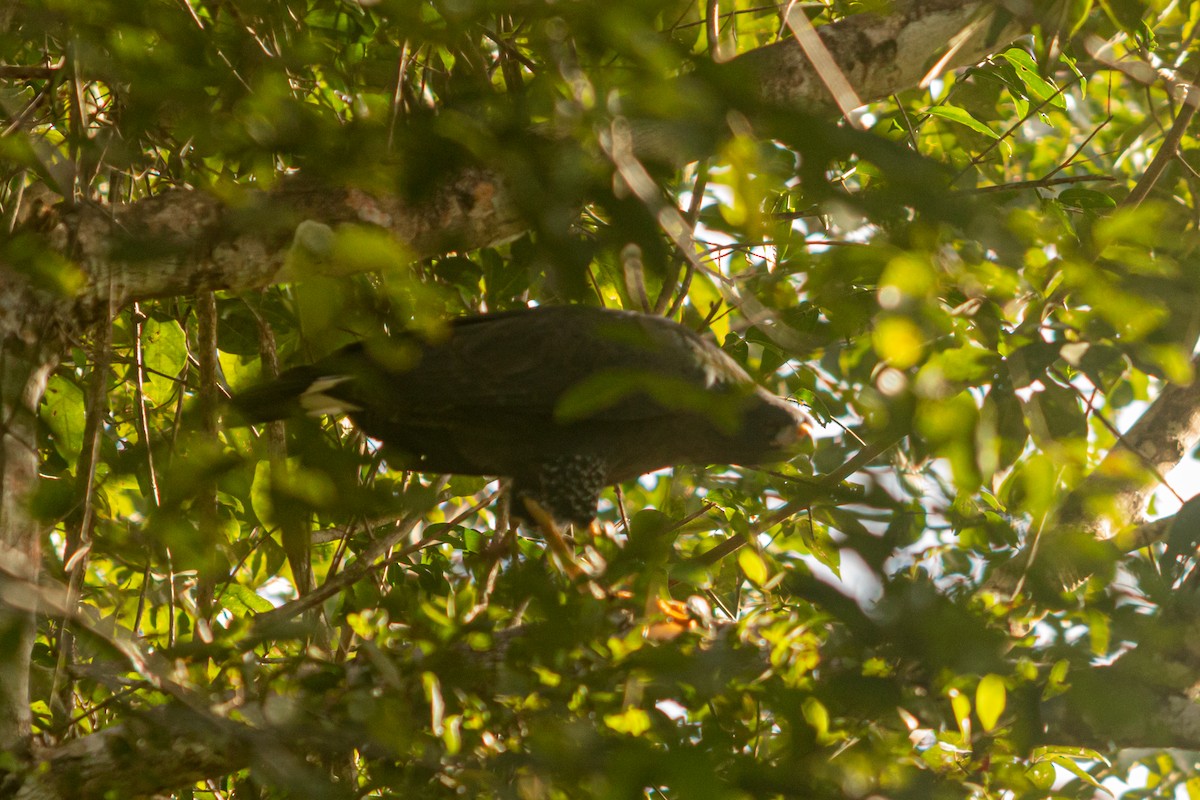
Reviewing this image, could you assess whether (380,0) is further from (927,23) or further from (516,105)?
(927,23)

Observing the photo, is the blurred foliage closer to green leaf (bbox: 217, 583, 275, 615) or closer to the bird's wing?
the bird's wing

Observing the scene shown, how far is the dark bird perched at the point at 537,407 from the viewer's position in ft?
9.05

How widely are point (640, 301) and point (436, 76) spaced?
129 cm

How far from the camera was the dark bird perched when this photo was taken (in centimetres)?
276

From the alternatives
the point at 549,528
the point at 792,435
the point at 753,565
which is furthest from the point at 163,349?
the point at 753,565

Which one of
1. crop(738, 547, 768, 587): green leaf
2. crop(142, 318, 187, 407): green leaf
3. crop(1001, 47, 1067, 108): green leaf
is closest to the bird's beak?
crop(738, 547, 768, 587): green leaf

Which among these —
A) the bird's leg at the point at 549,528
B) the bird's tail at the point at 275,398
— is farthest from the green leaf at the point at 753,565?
the bird's tail at the point at 275,398

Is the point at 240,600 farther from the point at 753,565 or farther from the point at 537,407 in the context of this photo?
the point at 753,565

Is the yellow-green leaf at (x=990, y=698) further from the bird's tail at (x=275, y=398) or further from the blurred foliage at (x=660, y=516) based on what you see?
the bird's tail at (x=275, y=398)

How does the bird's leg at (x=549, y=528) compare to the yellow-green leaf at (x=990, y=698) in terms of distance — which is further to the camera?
the bird's leg at (x=549, y=528)

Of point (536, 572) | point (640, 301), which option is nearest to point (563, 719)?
point (536, 572)

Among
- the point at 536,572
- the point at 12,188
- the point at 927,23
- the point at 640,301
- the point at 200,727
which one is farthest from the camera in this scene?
the point at 927,23

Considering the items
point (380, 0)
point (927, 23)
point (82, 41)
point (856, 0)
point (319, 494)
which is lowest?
point (319, 494)

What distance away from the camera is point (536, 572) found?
1.69 m
